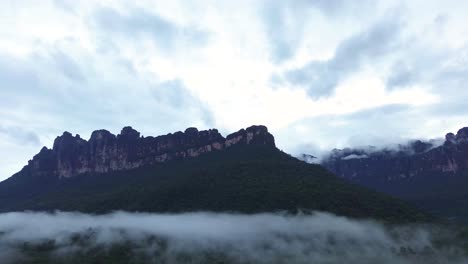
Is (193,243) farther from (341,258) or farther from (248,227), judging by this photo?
(341,258)

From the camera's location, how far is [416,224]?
195125 millimetres

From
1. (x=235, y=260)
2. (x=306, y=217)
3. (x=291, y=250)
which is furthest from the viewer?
(x=306, y=217)

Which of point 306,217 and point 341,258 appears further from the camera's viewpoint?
point 306,217

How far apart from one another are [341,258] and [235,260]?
3796 cm

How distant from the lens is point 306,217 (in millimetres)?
191500

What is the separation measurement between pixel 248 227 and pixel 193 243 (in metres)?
23.6

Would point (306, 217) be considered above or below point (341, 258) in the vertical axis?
above

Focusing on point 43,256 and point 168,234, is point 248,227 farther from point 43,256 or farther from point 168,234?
point 43,256

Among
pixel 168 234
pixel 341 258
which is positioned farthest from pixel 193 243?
pixel 341 258

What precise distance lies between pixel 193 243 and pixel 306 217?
47222mm

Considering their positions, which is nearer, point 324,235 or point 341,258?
point 341,258

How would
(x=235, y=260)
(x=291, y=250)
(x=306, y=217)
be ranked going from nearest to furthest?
(x=235, y=260)
(x=291, y=250)
(x=306, y=217)

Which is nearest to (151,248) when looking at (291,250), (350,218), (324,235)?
(291,250)

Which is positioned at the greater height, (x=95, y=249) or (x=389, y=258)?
(x=95, y=249)
